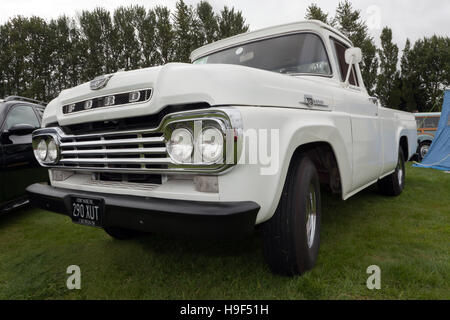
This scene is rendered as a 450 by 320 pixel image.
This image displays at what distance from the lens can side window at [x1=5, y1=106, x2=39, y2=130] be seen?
3774 mm

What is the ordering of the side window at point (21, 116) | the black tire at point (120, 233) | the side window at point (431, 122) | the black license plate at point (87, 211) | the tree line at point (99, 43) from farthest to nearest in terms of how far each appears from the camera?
the tree line at point (99, 43)
the side window at point (431, 122)
the side window at point (21, 116)
the black tire at point (120, 233)
the black license plate at point (87, 211)

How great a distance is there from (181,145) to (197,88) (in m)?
0.30

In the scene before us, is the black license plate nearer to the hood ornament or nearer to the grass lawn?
the grass lawn

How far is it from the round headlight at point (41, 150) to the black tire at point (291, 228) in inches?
69.3

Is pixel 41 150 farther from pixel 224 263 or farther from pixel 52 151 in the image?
pixel 224 263

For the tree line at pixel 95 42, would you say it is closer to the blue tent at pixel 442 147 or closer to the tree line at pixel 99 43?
the tree line at pixel 99 43

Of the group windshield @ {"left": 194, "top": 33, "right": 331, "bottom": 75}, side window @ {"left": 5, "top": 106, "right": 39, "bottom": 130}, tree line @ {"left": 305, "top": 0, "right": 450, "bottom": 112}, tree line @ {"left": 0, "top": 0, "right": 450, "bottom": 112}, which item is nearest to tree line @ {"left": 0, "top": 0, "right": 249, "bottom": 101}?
tree line @ {"left": 0, "top": 0, "right": 450, "bottom": 112}

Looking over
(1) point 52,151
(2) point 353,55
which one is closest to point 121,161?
(1) point 52,151

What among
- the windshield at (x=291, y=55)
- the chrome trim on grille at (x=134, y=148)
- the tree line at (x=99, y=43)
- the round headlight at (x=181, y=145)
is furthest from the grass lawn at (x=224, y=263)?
the tree line at (x=99, y=43)

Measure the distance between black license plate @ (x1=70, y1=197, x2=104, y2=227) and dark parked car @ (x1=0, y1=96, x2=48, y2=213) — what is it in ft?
7.48

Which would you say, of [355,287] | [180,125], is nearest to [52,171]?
[180,125]

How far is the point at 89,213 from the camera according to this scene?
5.79 ft

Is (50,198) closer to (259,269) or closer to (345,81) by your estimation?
(259,269)

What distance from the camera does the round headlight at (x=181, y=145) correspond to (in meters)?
1.48
